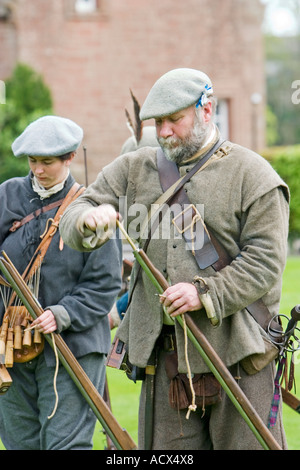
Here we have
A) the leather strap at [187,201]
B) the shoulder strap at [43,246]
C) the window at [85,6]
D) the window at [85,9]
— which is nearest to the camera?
the leather strap at [187,201]

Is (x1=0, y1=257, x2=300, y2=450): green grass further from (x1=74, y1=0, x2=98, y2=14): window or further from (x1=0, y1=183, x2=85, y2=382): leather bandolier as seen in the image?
(x1=74, y1=0, x2=98, y2=14): window

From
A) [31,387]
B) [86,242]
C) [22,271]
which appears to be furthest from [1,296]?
[86,242]

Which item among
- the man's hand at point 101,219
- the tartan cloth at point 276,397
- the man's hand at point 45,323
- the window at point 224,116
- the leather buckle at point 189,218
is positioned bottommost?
the window at point 224,116

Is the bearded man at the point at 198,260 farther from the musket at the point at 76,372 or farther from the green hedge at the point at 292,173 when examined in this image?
the green hedge at the point at 292,173

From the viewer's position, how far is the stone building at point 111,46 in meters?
23.3

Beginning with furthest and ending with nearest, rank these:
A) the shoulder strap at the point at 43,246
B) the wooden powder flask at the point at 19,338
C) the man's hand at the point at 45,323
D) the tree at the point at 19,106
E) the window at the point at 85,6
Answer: the window at the point at 85,6 < the tree at the point at 19,106 < the shoulder strap at the point at 43,246 < the wooden powder flask at the point at 19,338 < the man's hand at the point at 45,323

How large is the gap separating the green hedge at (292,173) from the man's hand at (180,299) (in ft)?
53.5

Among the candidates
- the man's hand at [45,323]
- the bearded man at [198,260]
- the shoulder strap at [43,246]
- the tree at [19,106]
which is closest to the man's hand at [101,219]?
the bearded man at [198,260]

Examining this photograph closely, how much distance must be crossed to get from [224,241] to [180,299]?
40 centimetres

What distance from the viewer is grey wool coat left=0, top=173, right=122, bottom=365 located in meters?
4.94

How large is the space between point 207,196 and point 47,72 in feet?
65.2

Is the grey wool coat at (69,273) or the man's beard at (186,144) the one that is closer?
the man's beard at (186,144)

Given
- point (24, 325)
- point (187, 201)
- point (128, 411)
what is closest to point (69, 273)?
point (24, 325)
